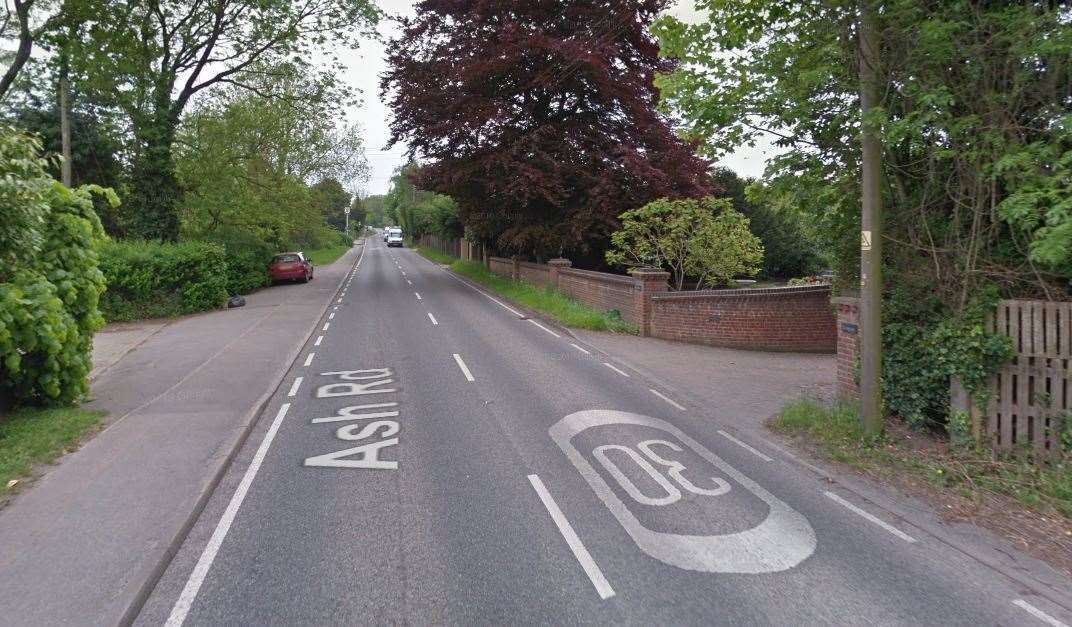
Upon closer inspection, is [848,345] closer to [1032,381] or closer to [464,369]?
[1032,381]

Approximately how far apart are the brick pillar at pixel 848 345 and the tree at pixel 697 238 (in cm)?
828

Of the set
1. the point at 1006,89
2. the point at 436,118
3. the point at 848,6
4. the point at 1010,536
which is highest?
the point at 436,118

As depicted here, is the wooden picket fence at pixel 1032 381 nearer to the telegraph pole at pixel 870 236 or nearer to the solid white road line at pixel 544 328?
the telegraph pole at pixel 870 236

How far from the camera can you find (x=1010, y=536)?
4938 millimetres

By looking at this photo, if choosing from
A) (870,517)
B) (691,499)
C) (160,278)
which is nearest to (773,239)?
(160,278)

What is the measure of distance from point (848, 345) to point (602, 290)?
1017cm

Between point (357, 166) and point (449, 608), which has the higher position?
point (357, 166)

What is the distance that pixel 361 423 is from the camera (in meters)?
8.09

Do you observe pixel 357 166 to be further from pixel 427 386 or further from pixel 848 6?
pixel 848 6

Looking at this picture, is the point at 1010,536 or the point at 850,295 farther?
the point at 850,295

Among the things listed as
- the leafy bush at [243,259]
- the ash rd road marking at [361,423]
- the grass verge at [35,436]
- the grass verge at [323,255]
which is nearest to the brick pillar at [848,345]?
the ash rd road marking at [361,423]

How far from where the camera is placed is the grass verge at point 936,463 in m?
5.47

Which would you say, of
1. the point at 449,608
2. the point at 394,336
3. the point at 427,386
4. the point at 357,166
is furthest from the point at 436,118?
the point at 357,166

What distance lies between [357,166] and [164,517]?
45661 mm
